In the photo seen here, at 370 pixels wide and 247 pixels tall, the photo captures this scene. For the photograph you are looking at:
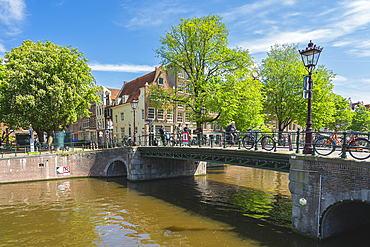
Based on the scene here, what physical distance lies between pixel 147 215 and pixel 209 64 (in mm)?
15305

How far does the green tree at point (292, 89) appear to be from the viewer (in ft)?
88.4

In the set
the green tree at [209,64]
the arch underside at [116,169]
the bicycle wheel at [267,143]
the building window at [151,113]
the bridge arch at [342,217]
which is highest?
the green tree at [209,64]

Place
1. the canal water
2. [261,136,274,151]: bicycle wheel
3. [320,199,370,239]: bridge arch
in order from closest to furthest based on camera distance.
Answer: [320,199,370,239]: bridge arch, the canal water, [261,136,274,151]: bicycle wheel

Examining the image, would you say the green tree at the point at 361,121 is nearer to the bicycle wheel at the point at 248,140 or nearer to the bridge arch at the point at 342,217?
the bridge arch at the point at 342,217

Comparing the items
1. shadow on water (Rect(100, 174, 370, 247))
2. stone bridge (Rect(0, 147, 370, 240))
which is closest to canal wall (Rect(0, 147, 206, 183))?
shadow on water (Rect(100, 174, 370, 247))

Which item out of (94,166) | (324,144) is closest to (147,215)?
(324,144)

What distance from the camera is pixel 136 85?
1663 inches

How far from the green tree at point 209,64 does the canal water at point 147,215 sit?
7336 millimetres

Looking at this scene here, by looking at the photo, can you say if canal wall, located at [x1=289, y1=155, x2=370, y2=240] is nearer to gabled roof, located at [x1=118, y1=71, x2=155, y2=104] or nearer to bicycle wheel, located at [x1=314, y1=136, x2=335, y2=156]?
bicycle wheel, located at [x1=314, y1=136, x2=335, y2=156]

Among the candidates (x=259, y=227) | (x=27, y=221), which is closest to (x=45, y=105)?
(x=27, y=221)

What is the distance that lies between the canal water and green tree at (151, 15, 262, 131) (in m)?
7.34

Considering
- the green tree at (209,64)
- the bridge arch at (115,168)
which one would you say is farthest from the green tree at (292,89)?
the bridge arch at (115,168)

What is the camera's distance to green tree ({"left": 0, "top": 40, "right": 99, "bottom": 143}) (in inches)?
981

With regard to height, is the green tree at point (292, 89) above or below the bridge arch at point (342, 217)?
above
